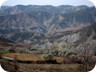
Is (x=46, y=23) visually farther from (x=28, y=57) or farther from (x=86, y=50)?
(x=86, y=50)

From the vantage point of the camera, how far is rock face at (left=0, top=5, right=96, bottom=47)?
766 cm

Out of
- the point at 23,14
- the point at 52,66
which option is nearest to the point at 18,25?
the point at 23,14

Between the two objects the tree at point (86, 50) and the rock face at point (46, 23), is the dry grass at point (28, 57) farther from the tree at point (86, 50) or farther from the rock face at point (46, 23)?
the tree at point (86, 50)

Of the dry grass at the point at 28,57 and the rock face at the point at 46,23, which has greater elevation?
the rock face at the point at 46,23

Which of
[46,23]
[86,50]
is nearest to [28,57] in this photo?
[46,23]

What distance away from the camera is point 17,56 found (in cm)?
770

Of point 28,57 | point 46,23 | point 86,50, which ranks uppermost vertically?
point 46,23

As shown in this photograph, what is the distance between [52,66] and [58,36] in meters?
0.37

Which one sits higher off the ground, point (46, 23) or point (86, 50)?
point (46, 23)

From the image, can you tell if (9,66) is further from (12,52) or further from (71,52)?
(71,52)

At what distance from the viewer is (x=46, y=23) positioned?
7.76 m

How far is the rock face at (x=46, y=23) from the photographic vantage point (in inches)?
302

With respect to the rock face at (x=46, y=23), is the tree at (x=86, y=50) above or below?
below

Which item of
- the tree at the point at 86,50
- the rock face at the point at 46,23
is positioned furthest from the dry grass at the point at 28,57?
the tree at the point at 86,50
